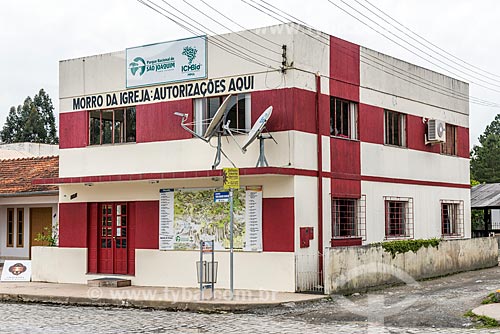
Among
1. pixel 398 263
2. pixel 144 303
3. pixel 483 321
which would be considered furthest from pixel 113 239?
pixel 483 321

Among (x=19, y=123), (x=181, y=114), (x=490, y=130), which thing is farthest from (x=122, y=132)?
(x=490, y=130)

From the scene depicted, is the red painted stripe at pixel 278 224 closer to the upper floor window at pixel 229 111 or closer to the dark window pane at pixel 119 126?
the upper floor window at pixel 229 111

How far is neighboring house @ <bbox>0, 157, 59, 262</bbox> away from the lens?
27312mm

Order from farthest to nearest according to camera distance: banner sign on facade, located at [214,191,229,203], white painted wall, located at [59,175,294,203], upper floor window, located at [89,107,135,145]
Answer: upper floor window, located at [89,107,135,145], white painted wall, located at [59,175,294,203], banner sign on facade, located at [214,191,229,203]

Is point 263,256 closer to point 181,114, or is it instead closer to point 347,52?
point 181,114

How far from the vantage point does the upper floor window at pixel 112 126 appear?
71.7 feet

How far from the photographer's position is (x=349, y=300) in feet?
58.2

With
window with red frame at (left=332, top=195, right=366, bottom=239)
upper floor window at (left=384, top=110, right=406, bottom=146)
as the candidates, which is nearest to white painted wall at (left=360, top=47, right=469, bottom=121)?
upper floor window at (left=384, top=110, right=406, bottom=146)

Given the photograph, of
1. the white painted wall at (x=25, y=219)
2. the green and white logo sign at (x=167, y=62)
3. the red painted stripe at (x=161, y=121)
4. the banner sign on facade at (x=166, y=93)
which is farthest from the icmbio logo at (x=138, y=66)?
the white painted wall at (x=25, y=219)

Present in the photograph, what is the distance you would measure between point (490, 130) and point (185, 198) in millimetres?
72273

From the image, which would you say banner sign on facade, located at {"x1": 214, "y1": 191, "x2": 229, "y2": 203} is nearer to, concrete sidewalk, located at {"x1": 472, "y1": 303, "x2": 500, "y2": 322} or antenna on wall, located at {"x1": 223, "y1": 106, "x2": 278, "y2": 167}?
antenna on wall, located at {"x1": 223, "y1": 106, "x2": 278, "y2": 167}

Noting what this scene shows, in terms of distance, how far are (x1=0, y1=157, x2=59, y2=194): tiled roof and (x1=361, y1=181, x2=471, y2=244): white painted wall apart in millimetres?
10245

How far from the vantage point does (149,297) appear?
721 inches

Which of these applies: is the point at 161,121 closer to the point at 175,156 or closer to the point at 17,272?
the point at 175,156
